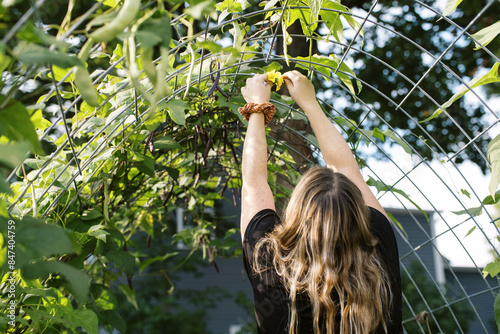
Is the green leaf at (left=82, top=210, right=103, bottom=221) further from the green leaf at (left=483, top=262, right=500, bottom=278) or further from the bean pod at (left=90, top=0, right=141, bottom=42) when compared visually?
the green leaf at (left=483, top=262, right=500, bottom=278)

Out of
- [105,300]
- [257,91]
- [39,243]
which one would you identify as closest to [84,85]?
[39,243]

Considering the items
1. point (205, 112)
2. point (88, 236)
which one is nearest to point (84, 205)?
point (88, 236)

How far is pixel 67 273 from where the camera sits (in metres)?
0.60

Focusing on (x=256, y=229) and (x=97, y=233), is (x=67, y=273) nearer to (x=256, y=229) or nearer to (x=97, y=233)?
(x=256, y=229)

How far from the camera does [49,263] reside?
24.5 inches

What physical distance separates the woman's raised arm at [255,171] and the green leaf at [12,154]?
2.15ft

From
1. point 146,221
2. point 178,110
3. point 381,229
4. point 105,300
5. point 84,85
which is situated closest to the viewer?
point 84,85

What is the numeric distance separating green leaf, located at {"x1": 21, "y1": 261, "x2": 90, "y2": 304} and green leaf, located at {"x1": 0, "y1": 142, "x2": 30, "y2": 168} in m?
0.14

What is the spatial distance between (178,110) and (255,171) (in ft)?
0.92

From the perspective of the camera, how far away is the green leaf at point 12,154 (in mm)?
558

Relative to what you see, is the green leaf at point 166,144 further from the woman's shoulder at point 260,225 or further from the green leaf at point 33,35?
the green leaf at point 33,35

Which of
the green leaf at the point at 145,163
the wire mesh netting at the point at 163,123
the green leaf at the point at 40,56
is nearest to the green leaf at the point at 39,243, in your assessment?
the wire mesh netting at the point at 163,123

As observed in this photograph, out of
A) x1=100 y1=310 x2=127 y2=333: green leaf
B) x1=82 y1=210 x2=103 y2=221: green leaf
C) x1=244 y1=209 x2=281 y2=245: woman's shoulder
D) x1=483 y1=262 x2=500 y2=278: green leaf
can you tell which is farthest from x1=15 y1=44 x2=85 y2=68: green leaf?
x1=100 y1=310 x2=127 y2=333: green leaf

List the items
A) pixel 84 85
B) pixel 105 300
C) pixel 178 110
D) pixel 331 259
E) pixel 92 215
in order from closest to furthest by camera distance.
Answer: pixel 84 85
pixel 331 259
pixel 178 110
pixel 92 215
pixel 105 300
